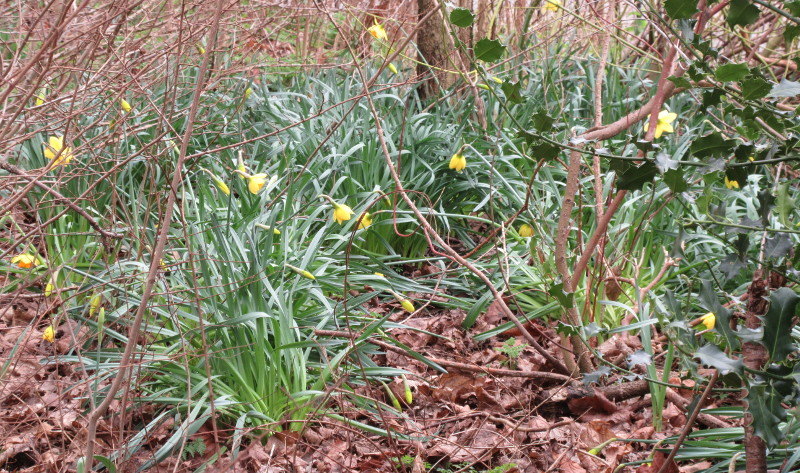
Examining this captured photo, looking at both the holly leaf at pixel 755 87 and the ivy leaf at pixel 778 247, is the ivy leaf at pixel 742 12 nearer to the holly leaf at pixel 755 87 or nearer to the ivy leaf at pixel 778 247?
the holly leaf at pixel 755 87

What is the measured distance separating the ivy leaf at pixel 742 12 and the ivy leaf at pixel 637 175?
312 millimetres

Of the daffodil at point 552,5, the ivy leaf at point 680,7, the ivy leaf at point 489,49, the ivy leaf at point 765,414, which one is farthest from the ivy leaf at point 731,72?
the daffodil at point 552,5

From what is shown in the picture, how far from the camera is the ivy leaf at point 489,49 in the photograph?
5.30 ft

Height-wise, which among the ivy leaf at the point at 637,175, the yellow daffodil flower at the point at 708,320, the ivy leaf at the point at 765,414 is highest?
the ivy leaf at the point at 637,175

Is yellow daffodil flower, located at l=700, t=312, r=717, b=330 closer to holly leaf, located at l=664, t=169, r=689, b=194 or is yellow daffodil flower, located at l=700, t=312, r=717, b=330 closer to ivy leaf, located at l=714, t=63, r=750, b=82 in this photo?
holly leaf, located at l=664, t=169, r=689, b=194

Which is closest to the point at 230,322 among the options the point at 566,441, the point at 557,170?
the point at 566,441

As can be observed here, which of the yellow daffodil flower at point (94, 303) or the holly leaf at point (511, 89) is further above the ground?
the holly leaf at point (511, 89)

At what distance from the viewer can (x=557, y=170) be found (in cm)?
414

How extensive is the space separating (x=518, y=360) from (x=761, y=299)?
137 centimetres

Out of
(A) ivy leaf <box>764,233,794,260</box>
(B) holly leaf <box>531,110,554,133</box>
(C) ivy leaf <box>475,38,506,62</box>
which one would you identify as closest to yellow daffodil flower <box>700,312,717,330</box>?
(A) ivy leaf <box>764,233,794,260</box>

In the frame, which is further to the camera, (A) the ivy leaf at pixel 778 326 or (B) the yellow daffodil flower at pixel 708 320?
(B) the yellow daffodil flower at pixel 708 320

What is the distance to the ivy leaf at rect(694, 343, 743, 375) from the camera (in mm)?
1335

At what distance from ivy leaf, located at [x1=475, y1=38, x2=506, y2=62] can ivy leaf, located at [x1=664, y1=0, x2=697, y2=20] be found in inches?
14.3

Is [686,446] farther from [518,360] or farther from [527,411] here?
[518,360]
